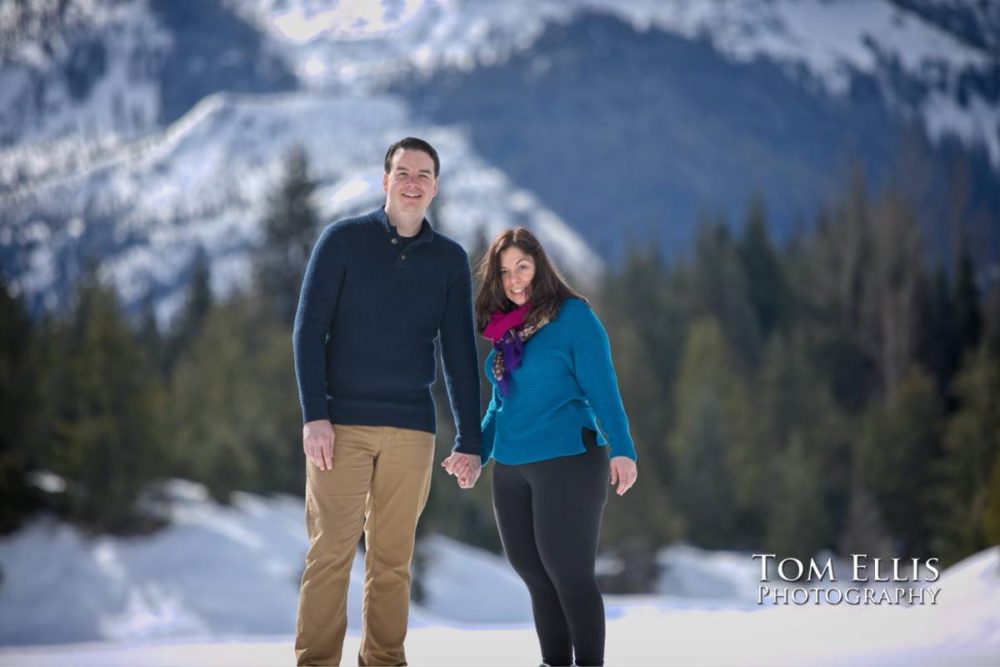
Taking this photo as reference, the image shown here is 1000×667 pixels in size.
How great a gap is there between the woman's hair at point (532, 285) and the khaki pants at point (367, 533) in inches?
20.3

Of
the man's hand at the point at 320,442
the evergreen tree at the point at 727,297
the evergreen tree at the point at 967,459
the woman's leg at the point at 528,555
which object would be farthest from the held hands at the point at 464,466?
the evergreen tree at the point at 727,297

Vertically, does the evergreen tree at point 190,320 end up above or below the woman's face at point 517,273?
above

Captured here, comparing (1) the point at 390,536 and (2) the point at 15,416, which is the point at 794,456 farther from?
(1) the point at 390,536

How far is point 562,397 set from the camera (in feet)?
14.2

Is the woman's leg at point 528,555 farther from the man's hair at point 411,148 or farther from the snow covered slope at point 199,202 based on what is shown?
the snow covered slope at point 199,202

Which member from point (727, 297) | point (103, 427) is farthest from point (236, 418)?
point (727, 297)

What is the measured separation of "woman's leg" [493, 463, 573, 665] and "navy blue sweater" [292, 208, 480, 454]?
0.69 feet

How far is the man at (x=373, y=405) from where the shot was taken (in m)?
4.25

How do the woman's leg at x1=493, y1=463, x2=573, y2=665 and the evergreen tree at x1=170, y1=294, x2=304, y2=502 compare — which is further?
the evergreen tree at x1=170, y1=294, x2=304, y2=502

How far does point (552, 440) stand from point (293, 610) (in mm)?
16552

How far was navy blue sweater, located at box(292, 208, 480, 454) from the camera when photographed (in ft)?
14.0

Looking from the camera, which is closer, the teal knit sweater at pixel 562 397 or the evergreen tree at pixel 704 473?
the teal knit sweater at pixel 562 397

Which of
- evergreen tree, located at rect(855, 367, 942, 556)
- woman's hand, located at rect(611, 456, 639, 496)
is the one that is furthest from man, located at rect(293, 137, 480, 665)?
evergreen tree, located at rect(855, 367, 942, 556)

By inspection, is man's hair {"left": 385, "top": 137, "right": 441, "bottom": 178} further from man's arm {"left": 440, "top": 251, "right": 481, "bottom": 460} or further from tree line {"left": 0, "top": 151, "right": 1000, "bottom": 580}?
tree line {"left": 0, "top": 151, "right": 1000, "bottom": 580}
